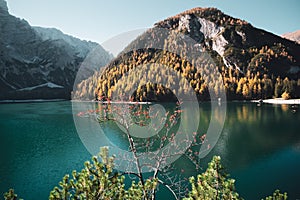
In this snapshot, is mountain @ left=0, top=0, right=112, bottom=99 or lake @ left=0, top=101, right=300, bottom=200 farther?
mountain @ left=0, top=0, right=112, bottom=99

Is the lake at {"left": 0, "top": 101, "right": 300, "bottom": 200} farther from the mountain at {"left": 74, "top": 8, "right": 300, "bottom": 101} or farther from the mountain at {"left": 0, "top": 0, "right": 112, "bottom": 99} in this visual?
the mountain at {"left": 0, "top": 0, "right": 112, "bottom": 99}

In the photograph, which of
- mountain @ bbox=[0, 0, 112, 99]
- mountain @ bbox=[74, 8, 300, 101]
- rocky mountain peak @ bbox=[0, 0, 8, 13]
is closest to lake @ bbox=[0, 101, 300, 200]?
mountain @ bbox=[74, 8, 300, 101]

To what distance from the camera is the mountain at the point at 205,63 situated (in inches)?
3708

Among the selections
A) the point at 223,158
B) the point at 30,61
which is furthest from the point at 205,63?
the point at 30,61

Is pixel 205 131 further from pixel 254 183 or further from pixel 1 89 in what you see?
pixel 1 89

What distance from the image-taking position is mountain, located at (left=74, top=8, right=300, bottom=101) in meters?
94.2

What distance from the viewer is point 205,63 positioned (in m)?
129

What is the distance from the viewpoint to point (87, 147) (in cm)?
2905

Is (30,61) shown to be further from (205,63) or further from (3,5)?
(205,63)

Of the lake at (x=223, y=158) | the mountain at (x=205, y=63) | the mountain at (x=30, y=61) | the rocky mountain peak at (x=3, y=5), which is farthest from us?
the rocky mountain peak at (x=3, y=5)

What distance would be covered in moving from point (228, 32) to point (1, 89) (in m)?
153

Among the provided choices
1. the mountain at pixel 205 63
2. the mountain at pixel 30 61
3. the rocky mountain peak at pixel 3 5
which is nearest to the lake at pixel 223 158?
the mountain at pixel 205 63

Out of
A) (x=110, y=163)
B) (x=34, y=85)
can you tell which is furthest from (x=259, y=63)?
(x=34, y=85)

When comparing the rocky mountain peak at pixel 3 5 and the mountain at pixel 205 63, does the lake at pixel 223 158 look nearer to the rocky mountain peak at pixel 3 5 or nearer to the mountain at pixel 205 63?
the mountain at pixel 205 63
